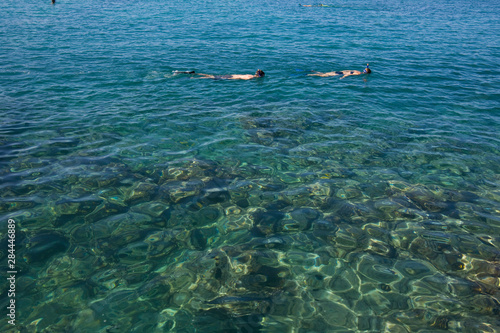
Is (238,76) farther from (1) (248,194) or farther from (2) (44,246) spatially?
(2) (44,246)

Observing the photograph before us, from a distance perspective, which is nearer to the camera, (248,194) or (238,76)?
(248,194)

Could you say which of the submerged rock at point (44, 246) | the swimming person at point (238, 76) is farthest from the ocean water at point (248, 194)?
the swimming person at point (238, 76)

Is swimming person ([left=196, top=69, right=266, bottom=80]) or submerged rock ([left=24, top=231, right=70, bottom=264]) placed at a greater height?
swimming person ([left=196, top=69, right=266, bottom=80])

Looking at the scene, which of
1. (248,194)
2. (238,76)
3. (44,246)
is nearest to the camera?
(44,246)

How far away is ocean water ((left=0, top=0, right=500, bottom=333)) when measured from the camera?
662cm

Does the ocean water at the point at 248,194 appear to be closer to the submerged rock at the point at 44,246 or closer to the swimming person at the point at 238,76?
the submerged rock at the point at 44,246

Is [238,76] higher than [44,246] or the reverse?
higher

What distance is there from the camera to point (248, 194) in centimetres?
1001

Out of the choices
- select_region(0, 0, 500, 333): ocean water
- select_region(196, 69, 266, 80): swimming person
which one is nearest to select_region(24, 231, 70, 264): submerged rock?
select_region(0, 0, 500, 333): ocean water

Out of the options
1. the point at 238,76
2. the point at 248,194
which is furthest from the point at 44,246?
the point at 238,76

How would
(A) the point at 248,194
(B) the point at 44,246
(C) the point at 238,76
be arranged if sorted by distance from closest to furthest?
(B) the point at 44,246
(A) the point at 248,194
(C) the point at 238,76

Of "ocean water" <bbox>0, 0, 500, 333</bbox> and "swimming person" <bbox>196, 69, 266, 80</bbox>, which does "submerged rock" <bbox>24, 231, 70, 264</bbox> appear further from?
"swimming person" <bbox>196, 69, 266, 80</bbox>

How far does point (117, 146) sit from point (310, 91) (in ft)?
38.0

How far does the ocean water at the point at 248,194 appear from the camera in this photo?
6.62 metres
